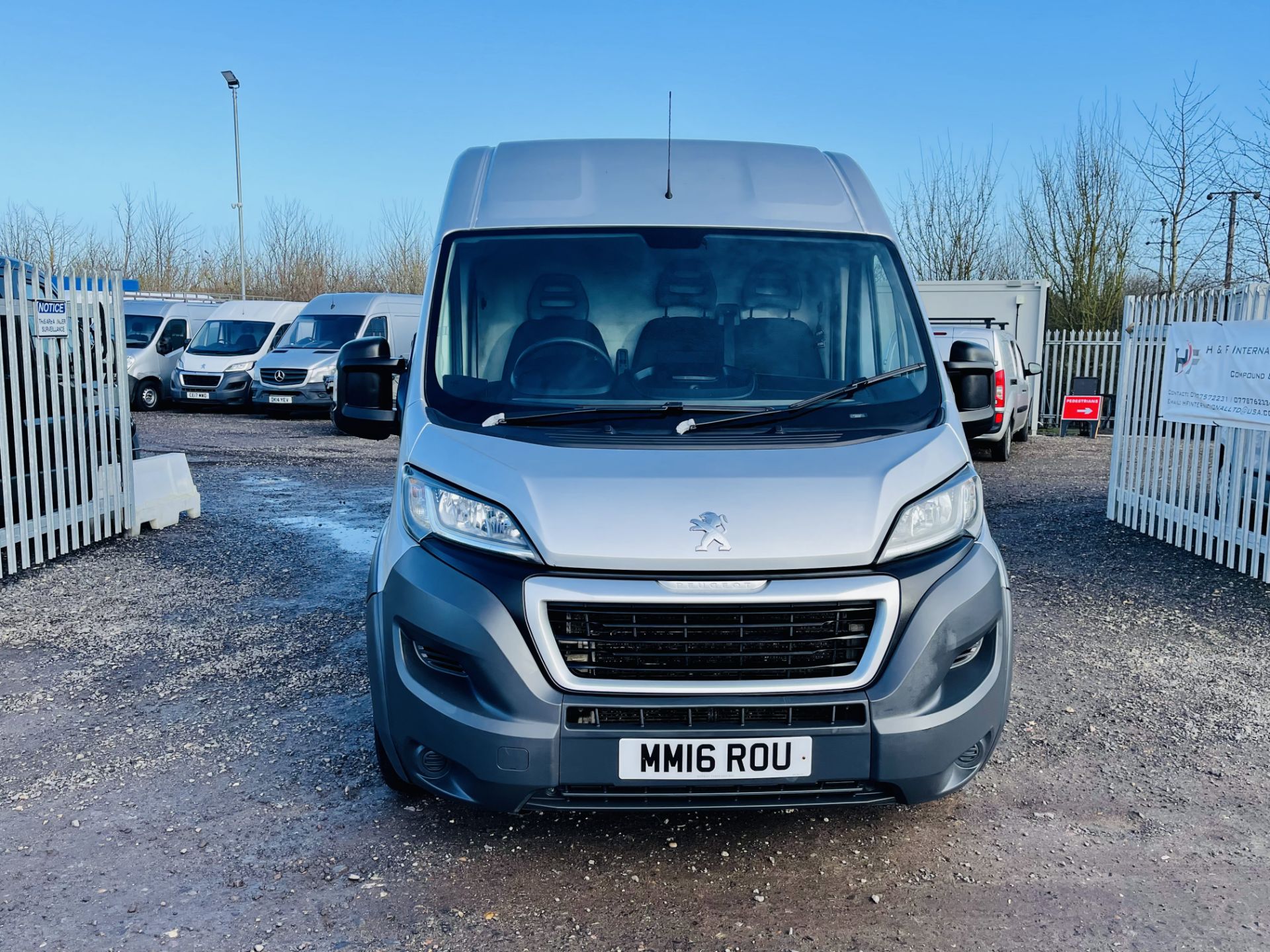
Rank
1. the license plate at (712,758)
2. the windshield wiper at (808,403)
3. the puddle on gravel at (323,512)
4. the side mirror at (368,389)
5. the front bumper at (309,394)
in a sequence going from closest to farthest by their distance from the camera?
1. the license plate at (712,758)
2. the windshield wiper at (808,403)
3. the side mirror at (368,389)
4. the puddle on gravel at (323,512)
5. the front bumper at (309,394)

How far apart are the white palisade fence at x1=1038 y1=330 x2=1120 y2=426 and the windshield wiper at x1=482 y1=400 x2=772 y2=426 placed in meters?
19.4

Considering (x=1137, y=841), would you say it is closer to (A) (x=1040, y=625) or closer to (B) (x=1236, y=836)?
(B) (x=1236, y=836)

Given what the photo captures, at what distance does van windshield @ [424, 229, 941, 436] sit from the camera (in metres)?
3.90

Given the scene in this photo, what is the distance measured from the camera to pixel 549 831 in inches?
148

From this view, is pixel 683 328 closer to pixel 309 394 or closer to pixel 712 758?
pixel 712 758

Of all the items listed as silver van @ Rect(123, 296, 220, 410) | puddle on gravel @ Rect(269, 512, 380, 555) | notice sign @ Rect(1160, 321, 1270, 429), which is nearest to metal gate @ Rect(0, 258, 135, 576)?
puddle on gravel @ Rect(269, 512, 380, 555)

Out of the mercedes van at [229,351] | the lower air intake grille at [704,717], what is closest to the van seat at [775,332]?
the lower air intake grille at [704,717]

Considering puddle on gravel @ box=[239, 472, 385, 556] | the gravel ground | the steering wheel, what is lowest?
puddle on gravel @ box=[239, 472, 385, 556]

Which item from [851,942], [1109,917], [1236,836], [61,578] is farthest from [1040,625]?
[61,578]

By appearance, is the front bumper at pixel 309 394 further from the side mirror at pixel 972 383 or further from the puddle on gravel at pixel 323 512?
the side mirror at pixel 972 383

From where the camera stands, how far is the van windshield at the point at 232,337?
22750mm

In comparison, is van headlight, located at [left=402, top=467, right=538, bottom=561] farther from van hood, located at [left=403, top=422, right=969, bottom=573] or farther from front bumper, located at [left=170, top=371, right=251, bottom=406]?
front bumper, located at [left=170, top=371, right=251, bottom=406]

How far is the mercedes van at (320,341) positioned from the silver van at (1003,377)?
34.3 ft

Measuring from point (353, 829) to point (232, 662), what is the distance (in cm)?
224
